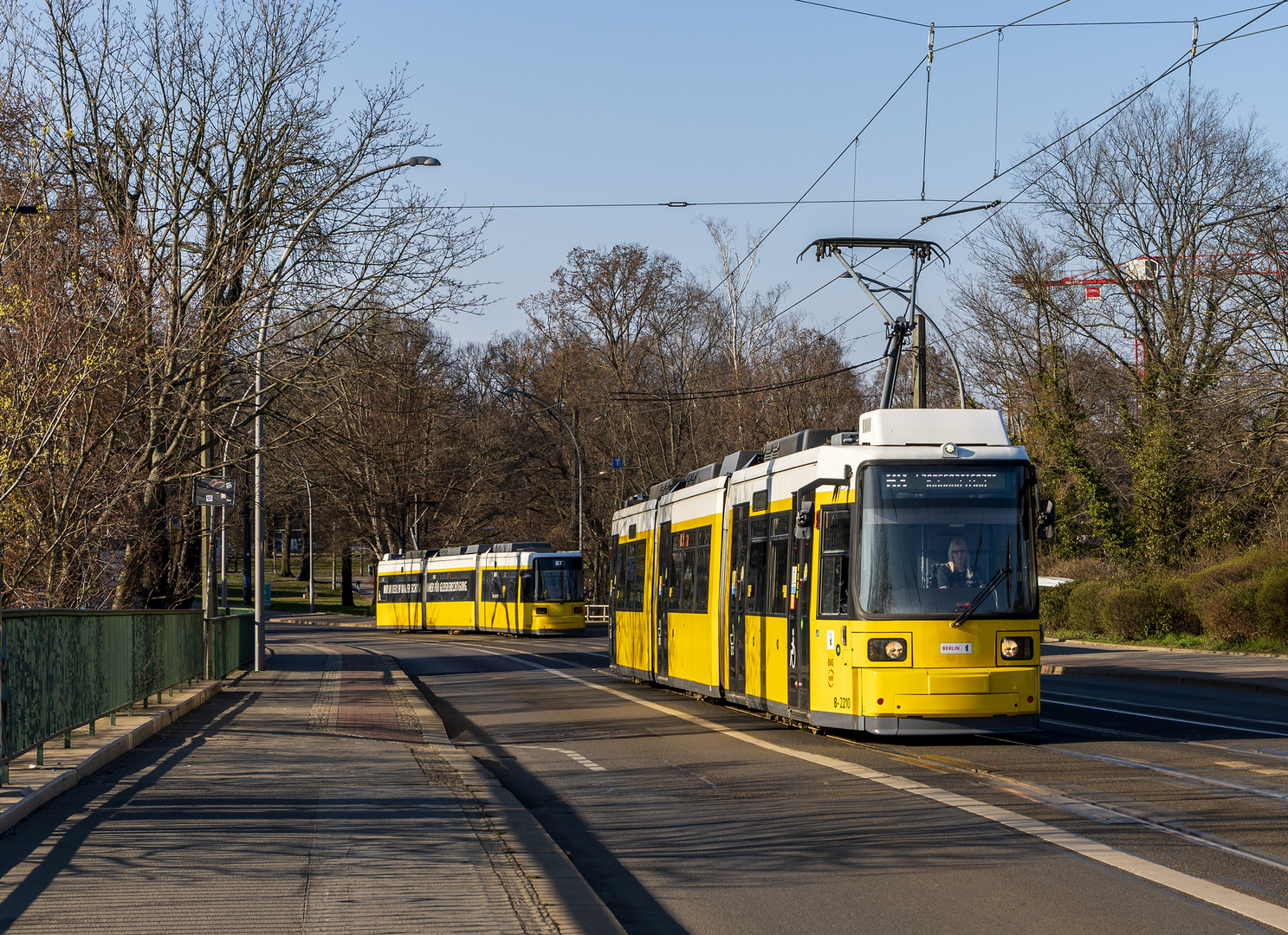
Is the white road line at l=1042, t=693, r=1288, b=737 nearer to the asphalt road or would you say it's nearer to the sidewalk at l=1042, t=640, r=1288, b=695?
the asphalt road

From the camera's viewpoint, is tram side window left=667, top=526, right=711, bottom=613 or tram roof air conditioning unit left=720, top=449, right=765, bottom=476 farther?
tram side window left=667, top=526, right=711, bottom=613

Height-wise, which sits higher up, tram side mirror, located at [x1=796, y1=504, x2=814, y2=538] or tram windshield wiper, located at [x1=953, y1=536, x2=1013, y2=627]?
tram side mirror, located at [x1=796, y1=504, x2=814, y2=538]

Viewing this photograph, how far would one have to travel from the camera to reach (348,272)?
20312 mm

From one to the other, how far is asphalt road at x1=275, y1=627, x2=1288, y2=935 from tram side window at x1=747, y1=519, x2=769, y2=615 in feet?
4.76

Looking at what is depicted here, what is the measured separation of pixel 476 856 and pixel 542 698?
558 inches

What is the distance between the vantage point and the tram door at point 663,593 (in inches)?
826

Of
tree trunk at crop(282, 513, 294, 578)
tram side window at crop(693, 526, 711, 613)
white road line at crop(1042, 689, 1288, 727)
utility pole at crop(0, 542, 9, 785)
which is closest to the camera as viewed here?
utility pole at crop(0, 542, 9, 785)

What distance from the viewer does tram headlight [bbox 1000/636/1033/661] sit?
1317 centimetres

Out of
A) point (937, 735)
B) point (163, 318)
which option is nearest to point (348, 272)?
point (163, 318)

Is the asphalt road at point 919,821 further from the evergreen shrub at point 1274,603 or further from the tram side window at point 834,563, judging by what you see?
the evergreen shrub at point 1274,603

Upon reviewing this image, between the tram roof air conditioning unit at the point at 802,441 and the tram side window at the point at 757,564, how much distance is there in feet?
2.83

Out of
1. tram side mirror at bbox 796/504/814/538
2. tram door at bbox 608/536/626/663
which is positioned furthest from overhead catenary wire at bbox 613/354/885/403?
tram side mirror at bbox 796/504/814/538

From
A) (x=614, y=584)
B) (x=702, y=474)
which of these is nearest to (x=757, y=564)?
(x=702, y=474)

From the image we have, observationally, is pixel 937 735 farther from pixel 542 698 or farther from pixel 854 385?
pixel 854 385
